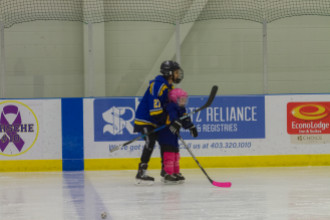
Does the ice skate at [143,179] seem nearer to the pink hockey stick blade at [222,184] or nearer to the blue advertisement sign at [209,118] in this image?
the pink hockey stick blade at [222,184]

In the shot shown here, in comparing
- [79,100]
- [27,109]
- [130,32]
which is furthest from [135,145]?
[130,32]

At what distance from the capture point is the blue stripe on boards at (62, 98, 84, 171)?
8.04 m

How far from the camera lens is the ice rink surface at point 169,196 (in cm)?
473

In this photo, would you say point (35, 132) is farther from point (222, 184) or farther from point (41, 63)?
point (222, 184)

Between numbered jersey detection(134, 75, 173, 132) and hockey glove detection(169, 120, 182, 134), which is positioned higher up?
numbered jersey detection(134, 75, 173, 132)

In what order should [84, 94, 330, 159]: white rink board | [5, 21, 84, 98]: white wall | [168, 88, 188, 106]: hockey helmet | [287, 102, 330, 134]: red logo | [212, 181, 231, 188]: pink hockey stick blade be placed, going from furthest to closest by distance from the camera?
1. [5, 21, 84, 98]: white wall
2. [287, 102, 330, 134]: red logo
3. [84, 94, 330, 159]: white rink board
4. [168, 88, 188, 106]: hockey helmet
5. [212, 181, 231, 188]: pink hockey stick blade

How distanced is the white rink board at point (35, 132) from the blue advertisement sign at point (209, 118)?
510 mm

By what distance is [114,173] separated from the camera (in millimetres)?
7699

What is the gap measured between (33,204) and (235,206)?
1668mm

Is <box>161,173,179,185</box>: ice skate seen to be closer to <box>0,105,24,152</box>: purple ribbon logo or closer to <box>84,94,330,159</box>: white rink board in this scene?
<box>84,94,330,159</box>: white rink board

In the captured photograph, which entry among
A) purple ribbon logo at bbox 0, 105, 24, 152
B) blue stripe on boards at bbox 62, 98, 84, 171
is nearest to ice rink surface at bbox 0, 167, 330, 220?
blue stripe on boards at bbox 62, 98, 84, 171

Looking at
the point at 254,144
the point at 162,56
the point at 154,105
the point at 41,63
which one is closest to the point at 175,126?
the point at 154,105

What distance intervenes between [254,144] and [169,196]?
276 cm

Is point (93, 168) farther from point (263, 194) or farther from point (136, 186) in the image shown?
point (263, 194)
